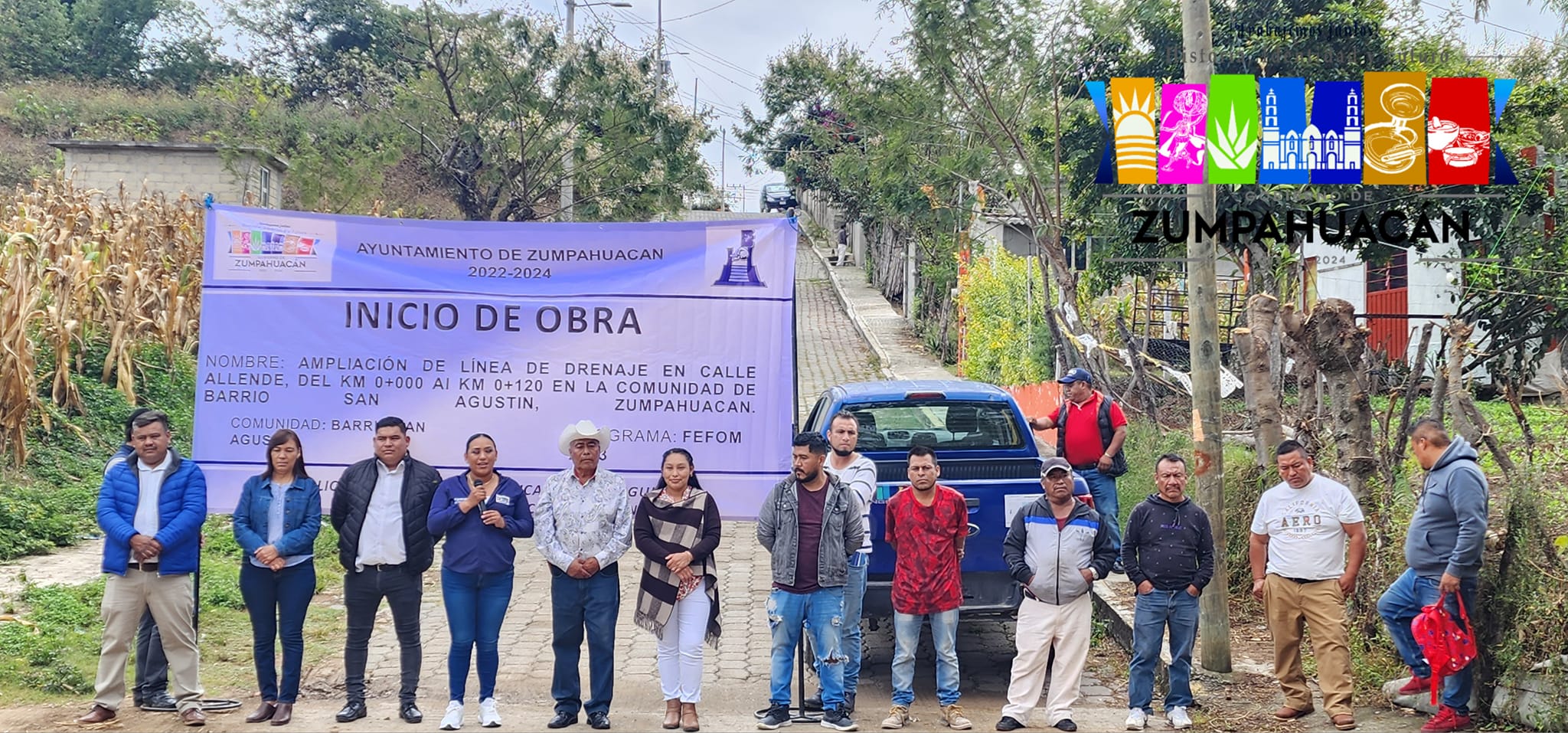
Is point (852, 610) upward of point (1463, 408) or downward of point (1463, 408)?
downward

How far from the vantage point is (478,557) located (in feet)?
22.7

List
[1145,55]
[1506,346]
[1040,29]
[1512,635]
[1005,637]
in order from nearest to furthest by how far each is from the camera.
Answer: [1512,635], [1005,637], [1506,346], [1040,29], [1145,55]

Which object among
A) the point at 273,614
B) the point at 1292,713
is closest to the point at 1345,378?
the point at 1292,713

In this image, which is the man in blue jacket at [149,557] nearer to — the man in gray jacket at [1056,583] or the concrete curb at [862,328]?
the man in gray jacket at [1056,583]

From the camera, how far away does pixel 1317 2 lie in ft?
51.8

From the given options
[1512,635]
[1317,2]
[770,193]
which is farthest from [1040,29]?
[770,193]

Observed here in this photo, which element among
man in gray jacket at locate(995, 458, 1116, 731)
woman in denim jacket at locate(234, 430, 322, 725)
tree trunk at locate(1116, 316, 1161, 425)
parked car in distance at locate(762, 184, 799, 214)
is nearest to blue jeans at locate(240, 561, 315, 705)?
woman in denim jacket at locate(234, 430, 322, 725)

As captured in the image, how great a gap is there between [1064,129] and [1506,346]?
225 inches

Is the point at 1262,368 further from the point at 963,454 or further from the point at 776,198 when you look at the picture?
the point at 776,198

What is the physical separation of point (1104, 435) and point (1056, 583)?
2485mm

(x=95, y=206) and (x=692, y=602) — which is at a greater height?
(x=95, y=206)

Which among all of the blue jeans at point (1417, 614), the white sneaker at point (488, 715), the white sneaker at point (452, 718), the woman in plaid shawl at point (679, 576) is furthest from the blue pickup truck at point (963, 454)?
the white sneaker at point (452, 718)

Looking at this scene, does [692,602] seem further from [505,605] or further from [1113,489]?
[1113,489]

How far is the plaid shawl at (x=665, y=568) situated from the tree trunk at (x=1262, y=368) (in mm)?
3563
